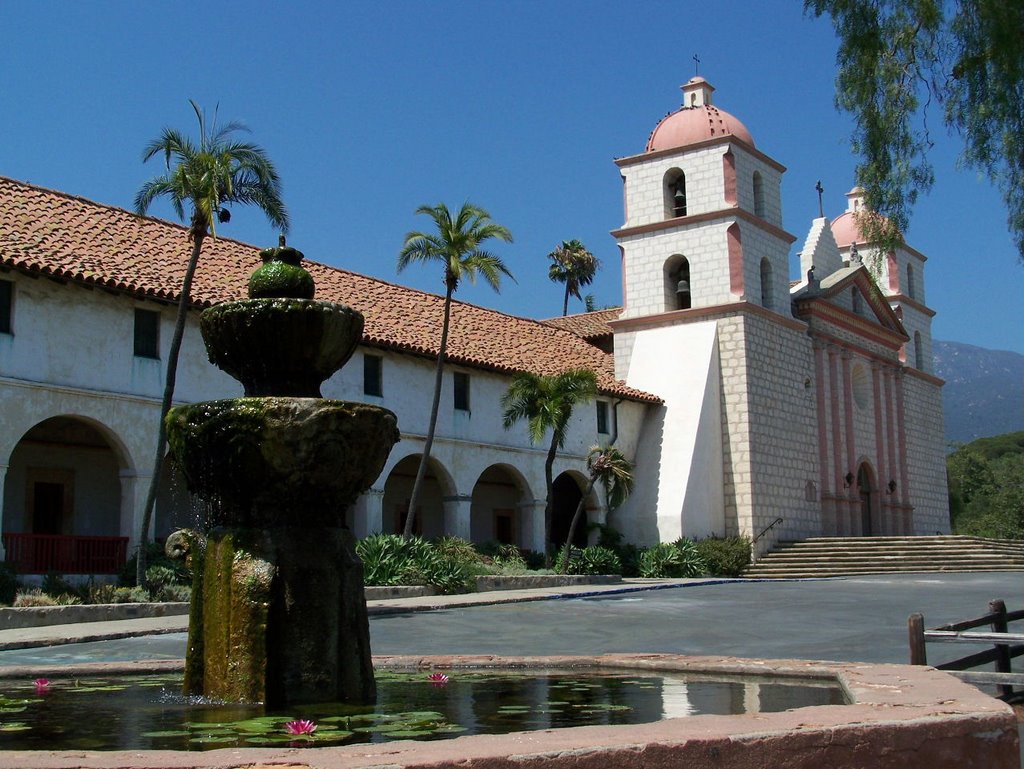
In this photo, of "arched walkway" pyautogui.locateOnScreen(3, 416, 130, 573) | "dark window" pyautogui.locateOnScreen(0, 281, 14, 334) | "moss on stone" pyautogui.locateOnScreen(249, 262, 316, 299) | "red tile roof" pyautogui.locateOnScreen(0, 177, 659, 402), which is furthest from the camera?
"red tile roof" pyautogui.locateOnScreen(0, 177, 659, 402)

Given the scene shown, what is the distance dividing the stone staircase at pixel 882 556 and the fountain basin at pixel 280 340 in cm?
2529

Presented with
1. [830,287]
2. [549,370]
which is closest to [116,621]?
[549,370]

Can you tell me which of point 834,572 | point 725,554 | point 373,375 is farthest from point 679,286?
point 373,375

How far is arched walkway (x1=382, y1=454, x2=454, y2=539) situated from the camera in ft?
94.7

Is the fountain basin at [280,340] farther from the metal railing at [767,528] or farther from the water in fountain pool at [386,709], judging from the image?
the metal railing at [767,528]

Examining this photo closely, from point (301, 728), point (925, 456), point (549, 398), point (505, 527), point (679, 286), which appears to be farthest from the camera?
point (925, 456)

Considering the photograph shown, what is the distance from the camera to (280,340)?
273 inches

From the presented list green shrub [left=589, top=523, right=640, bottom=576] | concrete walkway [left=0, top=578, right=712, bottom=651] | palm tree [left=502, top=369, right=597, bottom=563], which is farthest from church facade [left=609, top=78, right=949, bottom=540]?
palm tree [left=502, top=369, right=597, bottom=563]

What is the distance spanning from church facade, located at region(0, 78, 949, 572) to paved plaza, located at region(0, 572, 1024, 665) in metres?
6.45

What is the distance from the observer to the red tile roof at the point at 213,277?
19906 mm

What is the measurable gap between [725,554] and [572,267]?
3057 centimetres

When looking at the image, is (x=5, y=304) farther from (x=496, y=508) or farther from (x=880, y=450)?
(x=880, y=450)

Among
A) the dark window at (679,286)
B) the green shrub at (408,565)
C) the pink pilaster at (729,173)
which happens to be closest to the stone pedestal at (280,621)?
the green shrub at (408,565)

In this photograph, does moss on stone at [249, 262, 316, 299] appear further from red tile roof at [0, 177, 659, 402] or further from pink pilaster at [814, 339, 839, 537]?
pink pilaster at [814, 339, 839, 537]
